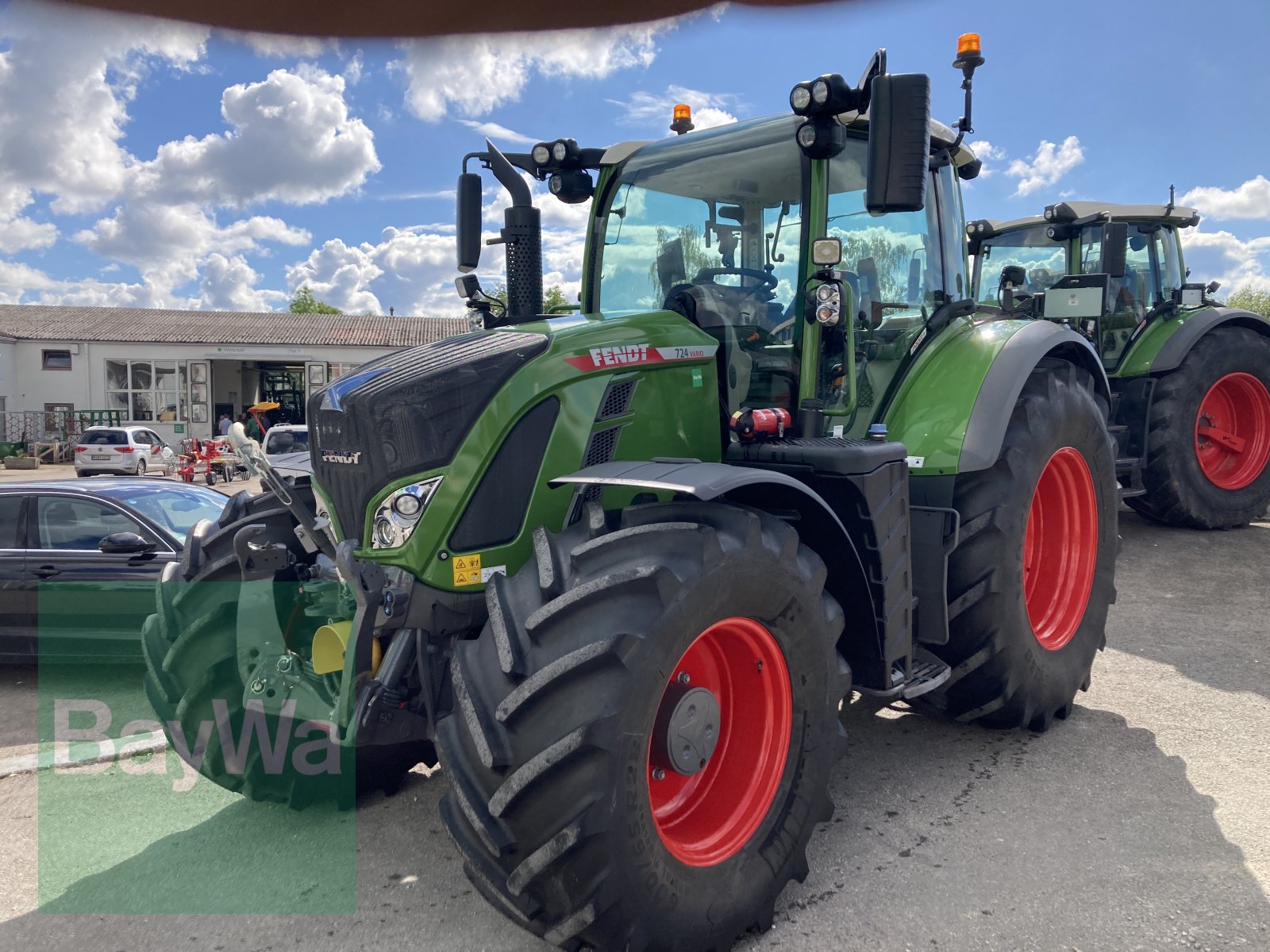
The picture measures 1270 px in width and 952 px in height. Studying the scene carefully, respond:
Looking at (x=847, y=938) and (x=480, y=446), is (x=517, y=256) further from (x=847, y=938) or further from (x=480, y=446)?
(x=847, y=938)

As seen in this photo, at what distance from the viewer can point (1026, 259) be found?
959 centimetres

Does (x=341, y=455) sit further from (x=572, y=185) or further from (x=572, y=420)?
(x=572, y=185)

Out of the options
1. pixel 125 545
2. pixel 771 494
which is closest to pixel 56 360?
pixel 125 545

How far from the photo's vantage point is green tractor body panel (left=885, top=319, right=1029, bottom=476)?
13.0 feet

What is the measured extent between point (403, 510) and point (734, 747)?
1277 millimetres

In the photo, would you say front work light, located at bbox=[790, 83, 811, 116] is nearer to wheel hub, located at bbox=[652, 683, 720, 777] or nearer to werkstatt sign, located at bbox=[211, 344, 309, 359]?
wheel hub, located at bbox=[652, 683, 720, 777]

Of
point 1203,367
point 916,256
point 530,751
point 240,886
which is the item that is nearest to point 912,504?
point 916,256

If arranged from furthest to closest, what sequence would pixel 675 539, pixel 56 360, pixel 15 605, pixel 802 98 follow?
pixel 56 360
pixel 15 605
pixel 802 98
pixel 675 539

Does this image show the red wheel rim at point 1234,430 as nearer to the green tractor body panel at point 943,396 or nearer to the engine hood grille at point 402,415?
the green tractor body panel at point 943,396

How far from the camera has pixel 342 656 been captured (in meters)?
3.13

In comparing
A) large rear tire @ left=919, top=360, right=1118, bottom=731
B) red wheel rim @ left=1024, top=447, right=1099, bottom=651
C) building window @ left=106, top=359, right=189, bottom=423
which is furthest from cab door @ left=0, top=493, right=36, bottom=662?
building window @ left=106, top=359, right=189, bottom=423

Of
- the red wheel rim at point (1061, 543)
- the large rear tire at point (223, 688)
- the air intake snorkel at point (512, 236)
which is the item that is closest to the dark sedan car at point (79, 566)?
the large rear tire at point (223, 688)

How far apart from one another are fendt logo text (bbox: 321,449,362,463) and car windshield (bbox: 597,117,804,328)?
111 centimetres

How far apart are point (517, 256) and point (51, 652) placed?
4416 millimetres
